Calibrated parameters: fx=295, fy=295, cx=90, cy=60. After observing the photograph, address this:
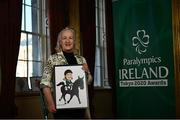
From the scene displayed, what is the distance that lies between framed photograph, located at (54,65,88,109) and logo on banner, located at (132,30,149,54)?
1.97m

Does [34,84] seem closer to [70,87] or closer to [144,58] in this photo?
[144,58]

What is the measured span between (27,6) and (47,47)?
716 mm

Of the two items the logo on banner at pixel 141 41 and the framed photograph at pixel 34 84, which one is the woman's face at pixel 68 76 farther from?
the framed photograph at pixel 34 84

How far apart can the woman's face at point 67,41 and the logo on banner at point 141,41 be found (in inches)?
79.0

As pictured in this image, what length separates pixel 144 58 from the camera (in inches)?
146

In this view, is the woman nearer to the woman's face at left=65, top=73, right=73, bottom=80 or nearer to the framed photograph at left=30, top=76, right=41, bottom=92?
the woman's face at left=65, top=73, right=73, bottom=80

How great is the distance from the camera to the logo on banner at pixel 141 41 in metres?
3.71

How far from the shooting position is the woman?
182cm

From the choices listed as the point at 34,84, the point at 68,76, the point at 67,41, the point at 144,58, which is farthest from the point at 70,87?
the point at 34,84

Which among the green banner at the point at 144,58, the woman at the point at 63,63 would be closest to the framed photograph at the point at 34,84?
the green banner at the point at 144,58

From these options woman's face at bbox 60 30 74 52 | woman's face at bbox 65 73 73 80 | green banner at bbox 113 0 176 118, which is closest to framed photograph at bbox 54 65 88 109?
woman's face at bbox 65 73 73 80

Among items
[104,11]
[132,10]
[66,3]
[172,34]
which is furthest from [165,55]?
[104,11]

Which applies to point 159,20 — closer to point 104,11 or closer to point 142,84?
point 142,84

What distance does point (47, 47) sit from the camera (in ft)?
15.7
